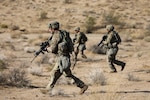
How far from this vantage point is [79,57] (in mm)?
22609

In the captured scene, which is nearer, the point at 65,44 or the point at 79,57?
the point at 65,44

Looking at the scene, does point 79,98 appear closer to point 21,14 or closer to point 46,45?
point 46,45

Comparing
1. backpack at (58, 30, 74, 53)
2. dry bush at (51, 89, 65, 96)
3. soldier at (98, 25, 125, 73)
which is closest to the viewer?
backpack at (58, 30, 74, 53)

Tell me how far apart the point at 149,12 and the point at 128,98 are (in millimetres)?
36989

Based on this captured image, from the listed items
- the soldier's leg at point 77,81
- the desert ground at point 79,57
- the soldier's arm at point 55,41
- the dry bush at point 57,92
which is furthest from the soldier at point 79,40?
the soldier's arm at point 55,41

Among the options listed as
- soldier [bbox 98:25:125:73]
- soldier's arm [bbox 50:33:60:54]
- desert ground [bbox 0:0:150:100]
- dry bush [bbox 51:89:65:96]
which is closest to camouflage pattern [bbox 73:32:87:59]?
desert ground [bbox 0:0:150:100]

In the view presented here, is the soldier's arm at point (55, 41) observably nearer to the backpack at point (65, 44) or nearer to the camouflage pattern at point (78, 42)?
the backpack at point (65, 44)

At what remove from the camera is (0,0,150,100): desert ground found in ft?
41.2

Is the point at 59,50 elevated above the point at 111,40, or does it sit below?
above

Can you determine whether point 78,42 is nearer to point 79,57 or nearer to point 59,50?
point 79,57

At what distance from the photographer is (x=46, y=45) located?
11117mm

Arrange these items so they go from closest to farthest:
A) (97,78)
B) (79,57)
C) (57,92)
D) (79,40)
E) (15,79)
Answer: (57,92) → (15,79) → (97,78) → (79,40) → (79,57)

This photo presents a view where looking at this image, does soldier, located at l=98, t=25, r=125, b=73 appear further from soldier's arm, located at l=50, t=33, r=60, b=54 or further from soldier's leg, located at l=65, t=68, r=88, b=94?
soldier's arm, located at l=50, t=33, r=60, b=54

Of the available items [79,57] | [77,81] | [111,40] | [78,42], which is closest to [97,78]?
[111,40]
